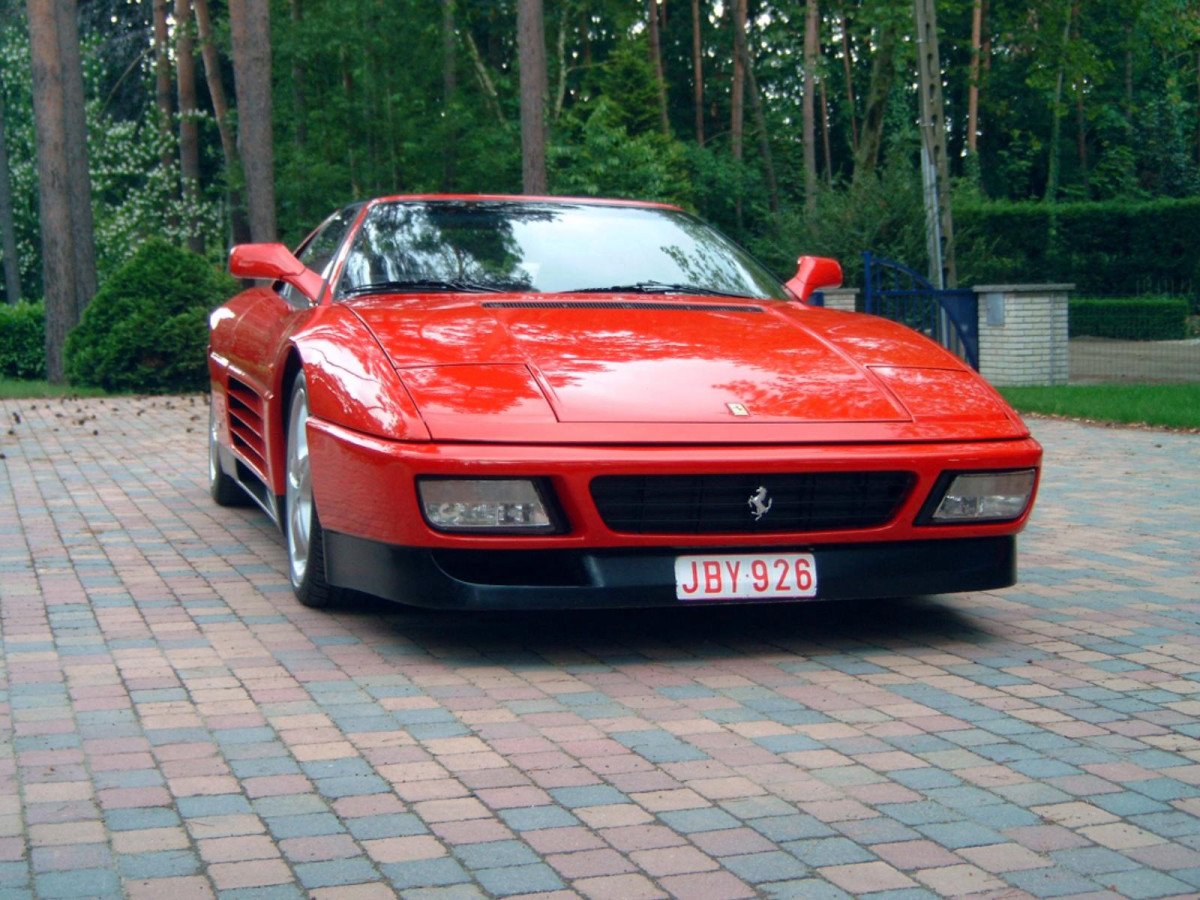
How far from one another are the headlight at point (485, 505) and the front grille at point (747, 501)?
0.17m

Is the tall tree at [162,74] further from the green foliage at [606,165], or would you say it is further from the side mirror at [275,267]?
the side mirror at [275,267]

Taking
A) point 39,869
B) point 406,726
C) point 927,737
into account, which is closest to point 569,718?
point 406,726

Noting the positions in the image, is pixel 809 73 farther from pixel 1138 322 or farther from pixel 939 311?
pixel 939 311

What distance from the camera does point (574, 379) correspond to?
4.57 meters

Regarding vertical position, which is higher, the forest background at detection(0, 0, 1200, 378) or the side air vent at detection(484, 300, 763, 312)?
the forest background at detection(0, 0, 1200, 378)

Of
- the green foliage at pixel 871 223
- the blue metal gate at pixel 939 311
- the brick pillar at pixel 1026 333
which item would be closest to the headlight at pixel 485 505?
the blue metal gate at pixel 939 311

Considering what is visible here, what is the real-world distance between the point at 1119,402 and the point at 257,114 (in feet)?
43.8

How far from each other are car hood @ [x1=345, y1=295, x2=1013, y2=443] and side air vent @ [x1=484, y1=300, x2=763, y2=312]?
0.04 feet

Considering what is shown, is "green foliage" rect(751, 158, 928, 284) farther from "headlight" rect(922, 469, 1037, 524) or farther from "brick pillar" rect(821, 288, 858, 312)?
"headlight" rect(922, 469, 1037, 524)

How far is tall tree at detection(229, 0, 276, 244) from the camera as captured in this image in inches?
869

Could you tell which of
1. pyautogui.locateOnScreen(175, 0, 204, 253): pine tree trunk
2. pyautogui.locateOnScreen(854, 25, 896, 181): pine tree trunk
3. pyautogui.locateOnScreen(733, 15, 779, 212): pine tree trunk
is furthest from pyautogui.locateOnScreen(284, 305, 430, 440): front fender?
pyautogui.locateOnScreen(733, 15, 779, 212): pine tree trunk

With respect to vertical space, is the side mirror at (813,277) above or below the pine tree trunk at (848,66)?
below

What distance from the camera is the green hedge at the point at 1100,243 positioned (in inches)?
1286

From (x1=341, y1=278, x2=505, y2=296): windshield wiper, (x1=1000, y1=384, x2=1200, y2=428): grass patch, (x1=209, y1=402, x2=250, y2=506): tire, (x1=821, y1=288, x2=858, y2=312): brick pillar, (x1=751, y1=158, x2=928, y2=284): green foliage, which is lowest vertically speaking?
(x1=1000, y1=384, x2=1200, y2=428): grass patch
